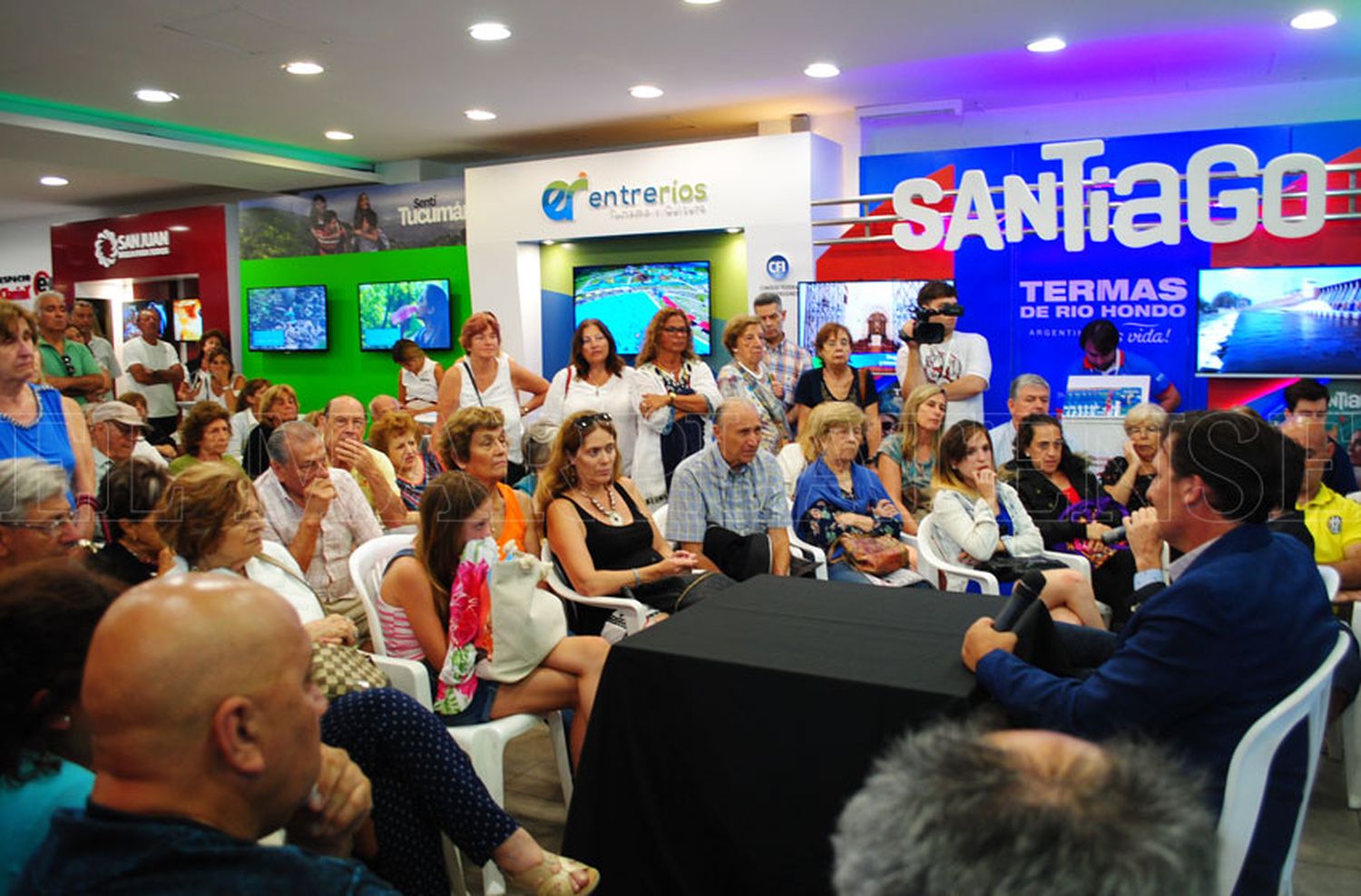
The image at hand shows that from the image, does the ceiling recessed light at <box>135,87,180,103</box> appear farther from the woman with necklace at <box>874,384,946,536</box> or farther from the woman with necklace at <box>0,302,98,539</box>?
the woman with necklace at <box>874,384,946,536</box>

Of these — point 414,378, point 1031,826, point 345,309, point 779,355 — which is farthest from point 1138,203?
point 345,309

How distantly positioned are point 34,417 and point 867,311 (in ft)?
16.7

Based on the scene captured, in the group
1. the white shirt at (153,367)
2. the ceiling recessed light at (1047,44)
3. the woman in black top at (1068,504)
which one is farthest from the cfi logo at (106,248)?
the woman in black top at (1068,504)

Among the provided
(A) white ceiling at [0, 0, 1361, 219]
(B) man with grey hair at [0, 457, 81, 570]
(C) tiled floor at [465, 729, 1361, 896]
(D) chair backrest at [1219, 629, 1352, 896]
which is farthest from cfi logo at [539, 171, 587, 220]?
(D) chair backrest at [1219, 629, 1352, 896]

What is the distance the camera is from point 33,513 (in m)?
2.54

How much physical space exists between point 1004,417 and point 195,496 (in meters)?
3.84

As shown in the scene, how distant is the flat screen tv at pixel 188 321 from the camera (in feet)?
36.8

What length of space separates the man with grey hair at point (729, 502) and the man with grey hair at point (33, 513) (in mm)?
1997

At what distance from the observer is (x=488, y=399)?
211 inches

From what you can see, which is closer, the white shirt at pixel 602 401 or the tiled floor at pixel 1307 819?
the tiled floor at pixel 1307 819

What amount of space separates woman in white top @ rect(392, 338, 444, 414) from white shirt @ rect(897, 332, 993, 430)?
12.4 feet

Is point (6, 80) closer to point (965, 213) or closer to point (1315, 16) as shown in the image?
point (965, 213)

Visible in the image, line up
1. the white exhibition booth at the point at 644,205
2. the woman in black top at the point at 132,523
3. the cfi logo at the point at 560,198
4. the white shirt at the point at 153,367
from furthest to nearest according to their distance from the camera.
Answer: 1. the cfi logo at the point at 560,198
2. the white shirt at the point at 153,367
3. the white exhibition booth at the point at 644,205
4. the woman in black top at the point at 132,523

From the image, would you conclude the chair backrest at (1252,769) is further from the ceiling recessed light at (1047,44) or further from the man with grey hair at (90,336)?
the man with grey hair at (90,336)
